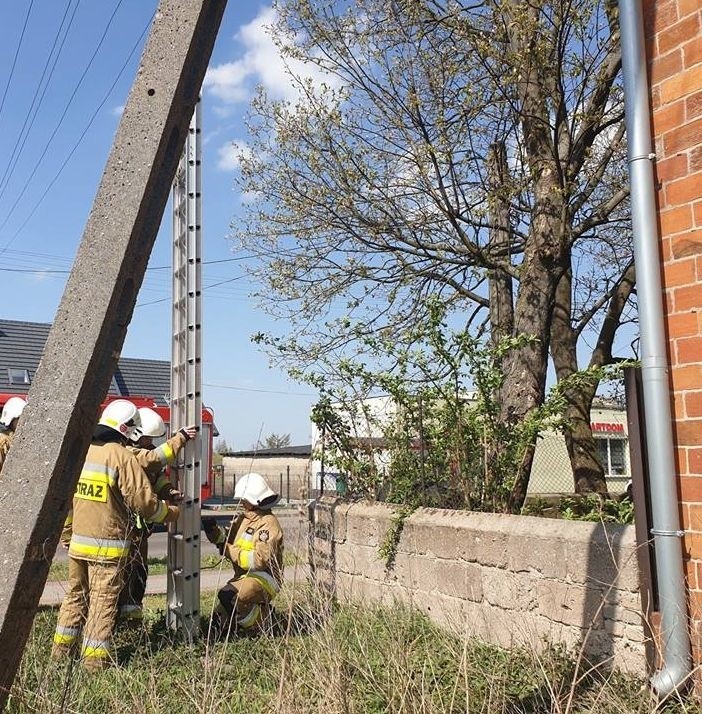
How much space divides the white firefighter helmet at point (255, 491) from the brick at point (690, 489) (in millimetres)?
3572

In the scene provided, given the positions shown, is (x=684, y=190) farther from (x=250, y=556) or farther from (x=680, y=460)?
(x=250, y=556)

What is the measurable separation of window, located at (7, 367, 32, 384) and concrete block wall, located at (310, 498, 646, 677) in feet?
48.3

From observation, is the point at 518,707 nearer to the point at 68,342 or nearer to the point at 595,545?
the point at 595,545

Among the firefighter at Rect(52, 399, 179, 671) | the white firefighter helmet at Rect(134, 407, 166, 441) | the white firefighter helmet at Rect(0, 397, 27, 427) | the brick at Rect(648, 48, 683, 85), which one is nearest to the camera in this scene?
the brick at Rect(648, 48, 683, 85)

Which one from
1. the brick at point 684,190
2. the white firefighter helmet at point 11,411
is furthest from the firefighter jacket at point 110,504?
the brick at point 684,190

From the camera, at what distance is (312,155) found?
414 inches

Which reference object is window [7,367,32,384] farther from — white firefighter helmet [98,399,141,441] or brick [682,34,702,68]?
A: brick [682,34,702,68]

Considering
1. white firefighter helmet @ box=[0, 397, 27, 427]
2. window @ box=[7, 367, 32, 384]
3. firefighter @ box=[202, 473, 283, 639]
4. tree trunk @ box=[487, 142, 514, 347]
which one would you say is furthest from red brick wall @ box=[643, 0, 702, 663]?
window @ box=[7, 367, 32, 384]

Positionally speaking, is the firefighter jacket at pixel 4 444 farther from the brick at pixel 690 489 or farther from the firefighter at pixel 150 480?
the brick at pixel 690 489

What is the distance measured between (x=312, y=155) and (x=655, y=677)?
8163mm

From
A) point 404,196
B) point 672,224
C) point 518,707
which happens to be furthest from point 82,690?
point 404,196

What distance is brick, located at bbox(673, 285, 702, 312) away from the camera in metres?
3.68

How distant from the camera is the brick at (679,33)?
3766mm

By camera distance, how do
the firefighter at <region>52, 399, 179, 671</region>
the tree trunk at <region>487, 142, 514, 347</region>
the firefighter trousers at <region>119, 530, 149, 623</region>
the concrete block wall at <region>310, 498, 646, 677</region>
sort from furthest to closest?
the tree trunk at <region>487, 142, 514, 347</region>, the firefighter trousers at <region>119, 530, 149, 623</region>, the firefighter at <region>52, 399, 179, 671</region>, the concrete block wall at <region>310, 498, 646, 677</region>
